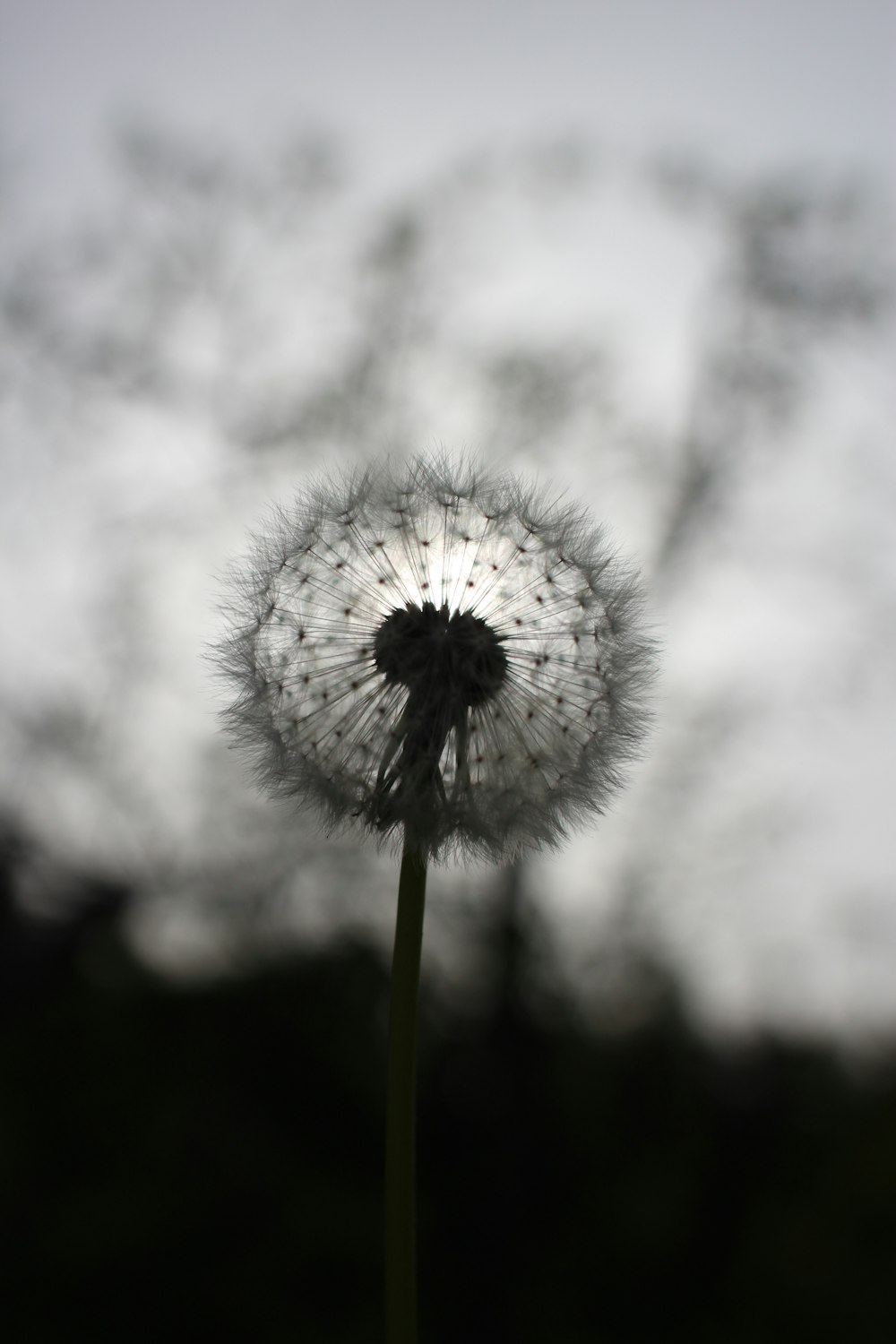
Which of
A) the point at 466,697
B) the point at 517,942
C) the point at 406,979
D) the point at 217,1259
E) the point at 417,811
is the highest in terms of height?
the point at 517,942

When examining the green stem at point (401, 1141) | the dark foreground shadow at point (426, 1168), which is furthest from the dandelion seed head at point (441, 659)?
the dark foreground shadow at point (426, 1168)

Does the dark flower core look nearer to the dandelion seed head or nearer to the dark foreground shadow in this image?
the dandelion seed head

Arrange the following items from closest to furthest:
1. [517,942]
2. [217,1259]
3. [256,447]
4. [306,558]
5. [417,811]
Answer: [417,811] < [306,558] < [256,447] < [517,942] < [217,1259]

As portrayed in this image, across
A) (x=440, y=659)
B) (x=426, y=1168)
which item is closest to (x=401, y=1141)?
(x=440, y=659)

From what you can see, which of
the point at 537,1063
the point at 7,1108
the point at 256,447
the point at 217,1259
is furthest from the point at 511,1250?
the point at 256,447

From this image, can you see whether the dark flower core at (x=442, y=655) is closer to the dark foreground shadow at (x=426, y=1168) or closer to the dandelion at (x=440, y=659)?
the dandelion at (x=440, y=659)

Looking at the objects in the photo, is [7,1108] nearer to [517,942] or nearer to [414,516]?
[517,942]

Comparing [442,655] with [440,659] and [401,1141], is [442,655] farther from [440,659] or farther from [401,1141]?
[401,1141]

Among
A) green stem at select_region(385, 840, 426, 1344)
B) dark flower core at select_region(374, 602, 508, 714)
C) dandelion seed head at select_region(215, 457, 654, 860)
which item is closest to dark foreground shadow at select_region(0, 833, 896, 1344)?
dandelion seed head at select_region(215, 457, 654, 860)
